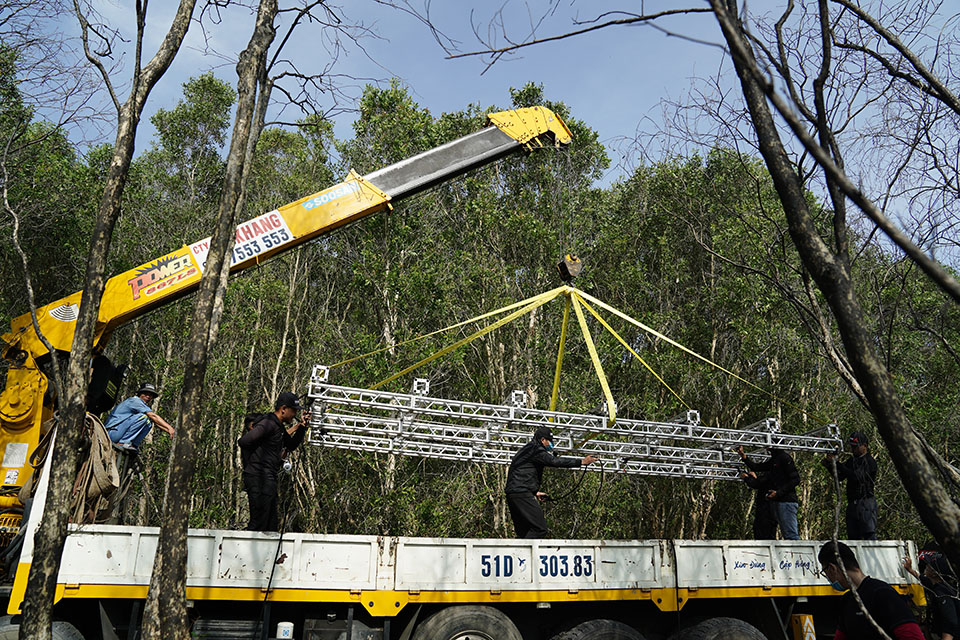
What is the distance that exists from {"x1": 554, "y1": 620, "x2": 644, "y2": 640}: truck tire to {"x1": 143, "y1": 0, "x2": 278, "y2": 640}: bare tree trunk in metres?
3.63

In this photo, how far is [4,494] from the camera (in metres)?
6.58

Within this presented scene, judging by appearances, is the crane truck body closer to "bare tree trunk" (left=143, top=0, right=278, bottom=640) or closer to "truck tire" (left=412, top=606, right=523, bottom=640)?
"truck tire" (left=412, top=606, right=523, bottom=640)

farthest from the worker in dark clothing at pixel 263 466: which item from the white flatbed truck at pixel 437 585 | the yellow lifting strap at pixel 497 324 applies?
the yellow lifting strap at pixel 497 324

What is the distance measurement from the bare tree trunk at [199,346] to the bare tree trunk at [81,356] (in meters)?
0.60

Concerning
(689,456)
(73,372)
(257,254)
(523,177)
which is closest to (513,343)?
(523,177)

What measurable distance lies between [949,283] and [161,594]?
15.8 feet

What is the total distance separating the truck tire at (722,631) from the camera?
7.17m

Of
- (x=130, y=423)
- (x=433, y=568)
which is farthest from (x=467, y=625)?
(x=130, y=423)

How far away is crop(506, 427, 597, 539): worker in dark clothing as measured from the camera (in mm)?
7672

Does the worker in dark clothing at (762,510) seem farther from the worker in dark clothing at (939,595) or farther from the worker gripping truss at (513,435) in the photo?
the worker in dark clothing at (939,595)

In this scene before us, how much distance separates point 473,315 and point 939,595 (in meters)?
12.2

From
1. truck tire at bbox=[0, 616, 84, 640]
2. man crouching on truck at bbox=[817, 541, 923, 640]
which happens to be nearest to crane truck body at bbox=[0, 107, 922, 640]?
truck tire at bbox=[0, 616, 84, 640]

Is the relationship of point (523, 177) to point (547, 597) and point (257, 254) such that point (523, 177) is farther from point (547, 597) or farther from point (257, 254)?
point (547, 597)

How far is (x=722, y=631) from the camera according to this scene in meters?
7.20
